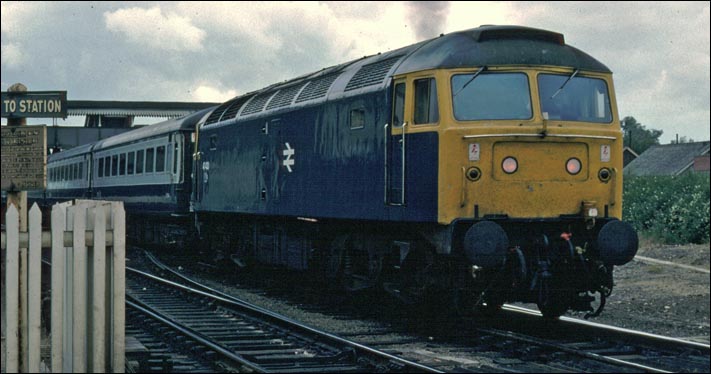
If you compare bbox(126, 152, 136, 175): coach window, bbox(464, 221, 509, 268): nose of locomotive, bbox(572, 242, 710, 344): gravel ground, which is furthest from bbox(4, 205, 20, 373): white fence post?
bbox(126, 152, 136, 175): coach window

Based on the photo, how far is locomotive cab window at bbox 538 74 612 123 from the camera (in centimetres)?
1022

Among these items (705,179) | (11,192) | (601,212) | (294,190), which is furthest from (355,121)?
(705,179)

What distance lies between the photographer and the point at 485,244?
31.1 feet

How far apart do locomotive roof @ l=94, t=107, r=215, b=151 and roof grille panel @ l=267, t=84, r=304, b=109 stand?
209 inches

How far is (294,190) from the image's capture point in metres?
13.3

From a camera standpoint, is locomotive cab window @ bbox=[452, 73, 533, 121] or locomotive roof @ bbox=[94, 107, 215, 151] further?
locomotive roof @ bbox=[94, 107, 215, 151]

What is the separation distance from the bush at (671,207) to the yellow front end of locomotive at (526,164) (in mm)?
13755

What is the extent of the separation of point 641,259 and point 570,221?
951 cm

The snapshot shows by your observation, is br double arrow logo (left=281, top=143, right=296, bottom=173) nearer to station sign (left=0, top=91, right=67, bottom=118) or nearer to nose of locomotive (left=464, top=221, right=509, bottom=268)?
station sign (left=0, top=91, right=67, bottom=118)

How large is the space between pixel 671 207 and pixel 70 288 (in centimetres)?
2066

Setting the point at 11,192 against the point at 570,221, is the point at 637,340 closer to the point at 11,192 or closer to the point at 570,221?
the point at 570,221

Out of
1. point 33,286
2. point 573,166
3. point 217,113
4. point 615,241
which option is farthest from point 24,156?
point 615,241

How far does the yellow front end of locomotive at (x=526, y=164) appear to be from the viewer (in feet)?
32.0

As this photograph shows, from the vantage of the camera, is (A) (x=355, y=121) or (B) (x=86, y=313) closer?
(B) (x=86, y=313)
